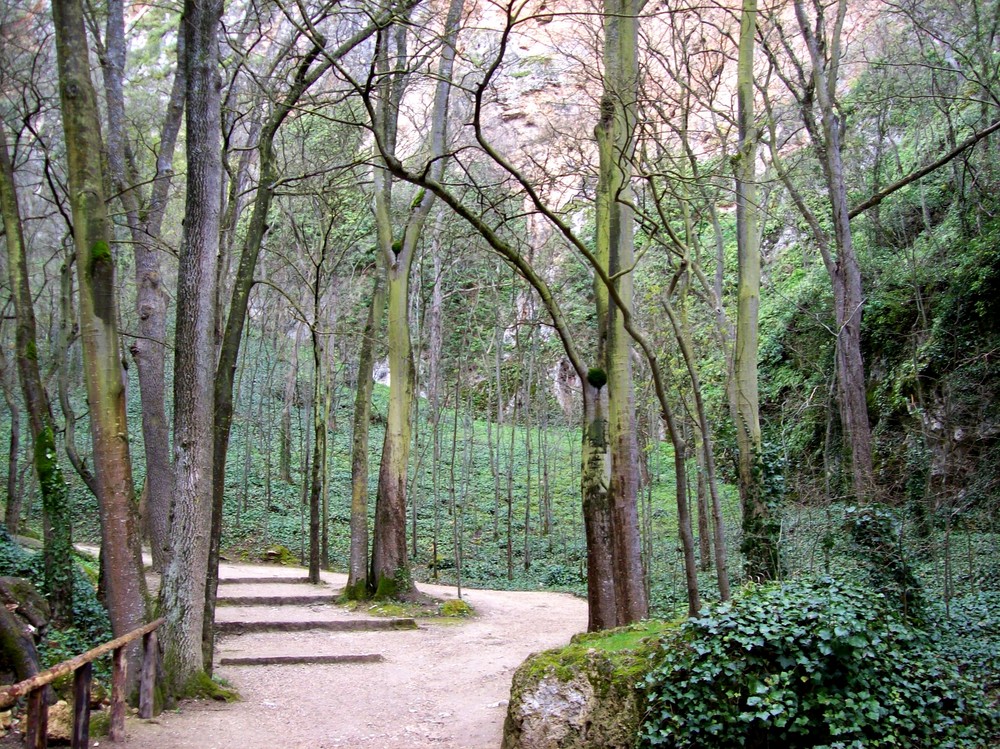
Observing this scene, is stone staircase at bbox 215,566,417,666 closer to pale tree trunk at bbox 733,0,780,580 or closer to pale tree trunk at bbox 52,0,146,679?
pale tree trunk at bbox 52,0,146,679

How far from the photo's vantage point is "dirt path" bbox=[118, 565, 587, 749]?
641 centimetres

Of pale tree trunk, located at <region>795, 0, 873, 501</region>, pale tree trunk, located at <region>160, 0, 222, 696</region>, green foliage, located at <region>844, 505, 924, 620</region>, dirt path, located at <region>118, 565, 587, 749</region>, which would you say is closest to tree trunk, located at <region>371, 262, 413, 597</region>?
dirt path, located at <region>118, 565, 587, 749</region>

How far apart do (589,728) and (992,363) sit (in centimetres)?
1126

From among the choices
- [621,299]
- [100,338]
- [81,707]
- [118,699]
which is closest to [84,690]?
[81,707]

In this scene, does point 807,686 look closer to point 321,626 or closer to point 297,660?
point 297,660

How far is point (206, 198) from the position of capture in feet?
24.3

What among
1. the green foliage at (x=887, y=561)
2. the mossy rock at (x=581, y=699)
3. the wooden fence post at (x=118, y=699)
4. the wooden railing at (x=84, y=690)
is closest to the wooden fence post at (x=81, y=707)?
the wooden railing at (x=84, y=690)

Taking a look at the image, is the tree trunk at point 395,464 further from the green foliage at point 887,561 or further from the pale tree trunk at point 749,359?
the green foliage at point 887,561

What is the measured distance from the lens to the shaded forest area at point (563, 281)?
702cm

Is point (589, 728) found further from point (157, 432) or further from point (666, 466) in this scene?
point (666, 466)

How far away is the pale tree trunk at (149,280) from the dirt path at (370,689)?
243cm

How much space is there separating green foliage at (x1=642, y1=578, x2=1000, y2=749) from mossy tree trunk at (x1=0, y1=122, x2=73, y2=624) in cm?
702

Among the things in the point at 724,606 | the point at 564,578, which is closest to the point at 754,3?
the point at 724,606

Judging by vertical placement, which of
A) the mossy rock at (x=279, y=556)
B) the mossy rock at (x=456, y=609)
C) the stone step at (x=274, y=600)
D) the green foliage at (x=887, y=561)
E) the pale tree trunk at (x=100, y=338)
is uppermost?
the pale tree trunk at (x=100, y=338)
